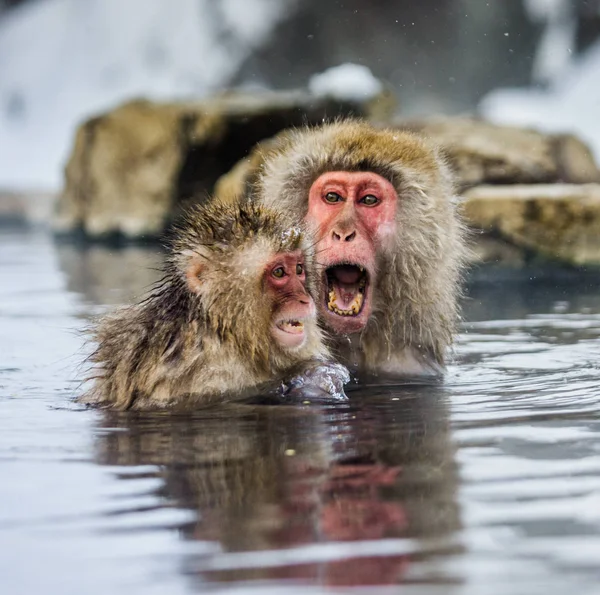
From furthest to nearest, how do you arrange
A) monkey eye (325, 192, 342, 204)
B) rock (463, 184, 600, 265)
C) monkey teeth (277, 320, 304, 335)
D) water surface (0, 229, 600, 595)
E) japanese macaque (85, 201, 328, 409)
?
1. rock (463, 184, 600, 265)
2. monkey eye (325, 192, 342, 204)
3. monkey teeth (277, 320, 304, 335)
4. japanese macaque (85, 201, 328, 409)
5. water surface (0, 229, 600, 595)

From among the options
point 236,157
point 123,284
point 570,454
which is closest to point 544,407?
point 570,454

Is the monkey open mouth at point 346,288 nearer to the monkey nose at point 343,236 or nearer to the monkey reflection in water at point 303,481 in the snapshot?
the monkey nose at point 343,236

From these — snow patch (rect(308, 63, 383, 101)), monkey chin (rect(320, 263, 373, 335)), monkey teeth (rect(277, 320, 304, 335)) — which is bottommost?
monkey teeth (rect(277, 320, 304, 335))

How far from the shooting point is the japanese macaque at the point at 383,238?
15.5ft

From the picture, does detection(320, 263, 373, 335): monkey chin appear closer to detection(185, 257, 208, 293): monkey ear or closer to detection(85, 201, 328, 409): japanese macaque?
detection(85, 201, 328, 409): japanese macaque

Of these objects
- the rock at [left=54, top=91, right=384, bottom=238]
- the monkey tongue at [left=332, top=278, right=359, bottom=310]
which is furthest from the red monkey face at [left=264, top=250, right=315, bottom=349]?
the rock at [left=54, top=91, right=384, bottom=238]

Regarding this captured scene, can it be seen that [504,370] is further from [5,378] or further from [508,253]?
[508,253]

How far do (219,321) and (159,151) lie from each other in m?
12.0

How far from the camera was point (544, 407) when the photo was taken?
379cm

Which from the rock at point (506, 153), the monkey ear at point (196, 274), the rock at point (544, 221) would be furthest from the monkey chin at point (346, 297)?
the rock at point (506, 153)

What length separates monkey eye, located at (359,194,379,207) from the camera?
4777 mm

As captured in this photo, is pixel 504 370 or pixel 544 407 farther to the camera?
pixel 504 370

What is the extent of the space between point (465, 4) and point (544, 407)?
15385mm

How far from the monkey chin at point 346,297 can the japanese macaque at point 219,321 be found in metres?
0.50
